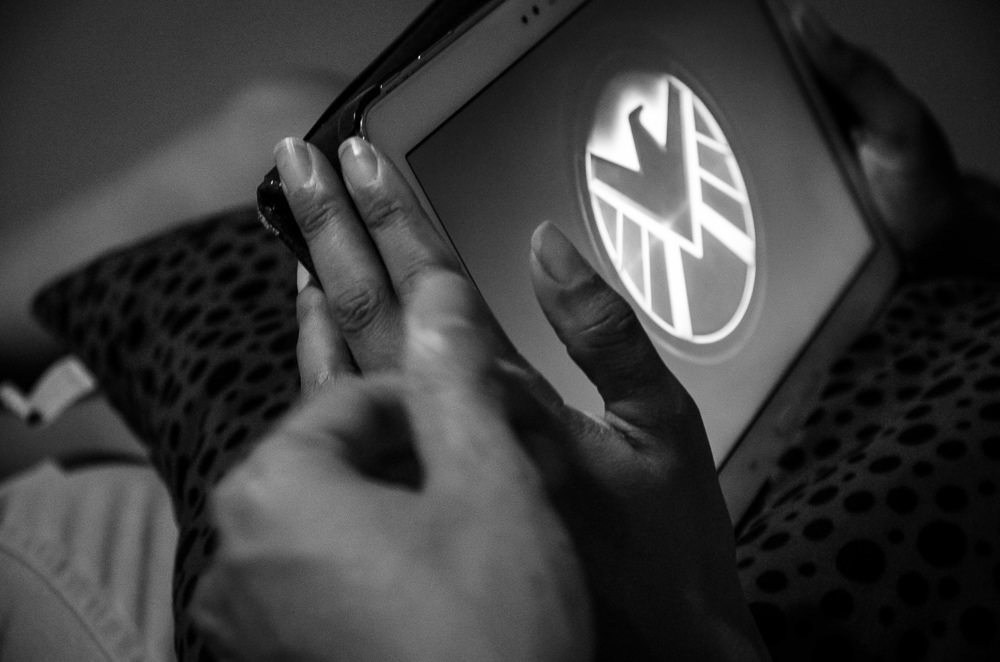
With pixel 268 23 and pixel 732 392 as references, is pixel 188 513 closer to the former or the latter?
pixel 732 392

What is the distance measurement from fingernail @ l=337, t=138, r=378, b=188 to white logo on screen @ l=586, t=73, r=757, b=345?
18 centimetres

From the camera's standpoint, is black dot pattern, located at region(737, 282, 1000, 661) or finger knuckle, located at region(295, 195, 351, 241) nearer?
finger knuckle, located at region(295, 195, 351, 241)

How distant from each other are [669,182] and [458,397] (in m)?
0.36

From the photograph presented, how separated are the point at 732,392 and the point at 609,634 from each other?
31 cm

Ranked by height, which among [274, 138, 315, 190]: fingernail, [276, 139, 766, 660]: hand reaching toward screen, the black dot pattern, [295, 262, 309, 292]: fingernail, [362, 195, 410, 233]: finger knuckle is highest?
[274, 138, 315, 190]: fingernail

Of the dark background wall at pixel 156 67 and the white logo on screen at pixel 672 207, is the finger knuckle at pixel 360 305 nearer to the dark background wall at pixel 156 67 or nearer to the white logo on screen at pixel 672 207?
the white logo on screen at pixel 672 207

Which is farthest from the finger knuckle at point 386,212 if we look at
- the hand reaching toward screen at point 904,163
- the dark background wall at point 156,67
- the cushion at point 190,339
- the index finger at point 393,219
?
the dark background wall at point 156,67

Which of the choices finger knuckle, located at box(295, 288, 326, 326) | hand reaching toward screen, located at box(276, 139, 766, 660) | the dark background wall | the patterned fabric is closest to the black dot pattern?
the patterned fabric

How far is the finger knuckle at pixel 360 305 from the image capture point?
1.54 feet

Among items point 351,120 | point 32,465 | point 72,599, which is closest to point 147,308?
point 72,599

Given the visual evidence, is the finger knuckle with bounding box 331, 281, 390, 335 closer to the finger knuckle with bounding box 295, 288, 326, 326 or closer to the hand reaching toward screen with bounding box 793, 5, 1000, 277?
the finger knuckle with bounding box 295, 288, 326, 326

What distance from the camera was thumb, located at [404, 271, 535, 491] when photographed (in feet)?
1.10

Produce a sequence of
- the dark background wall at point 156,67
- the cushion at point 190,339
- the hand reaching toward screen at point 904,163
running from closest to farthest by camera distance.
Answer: the cushion at point 190,339 < the hand reaching toward screen at point 904,163 < the dark background wall at point 156,67

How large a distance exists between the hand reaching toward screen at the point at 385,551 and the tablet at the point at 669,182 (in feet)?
0.68
